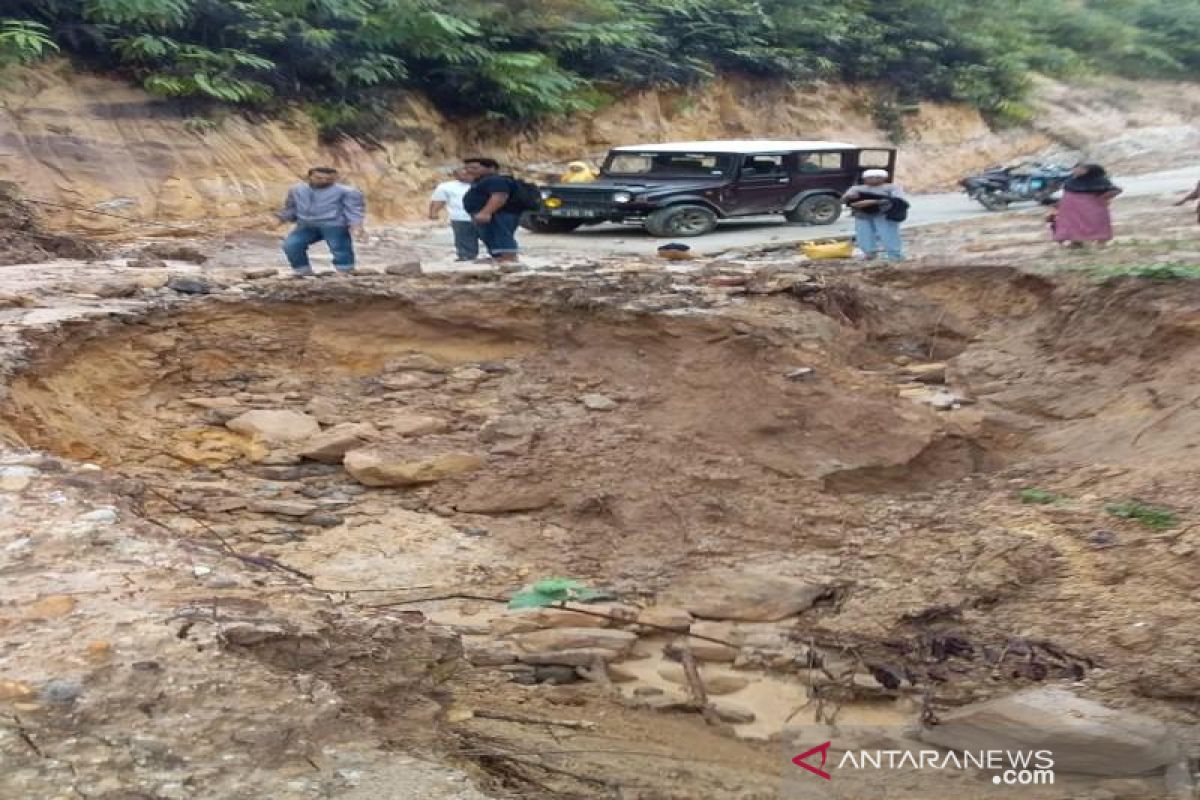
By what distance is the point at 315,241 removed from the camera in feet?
36.6

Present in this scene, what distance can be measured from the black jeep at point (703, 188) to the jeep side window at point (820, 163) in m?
0.02

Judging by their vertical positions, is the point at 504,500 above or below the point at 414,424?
below

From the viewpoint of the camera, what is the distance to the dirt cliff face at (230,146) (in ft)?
51.3

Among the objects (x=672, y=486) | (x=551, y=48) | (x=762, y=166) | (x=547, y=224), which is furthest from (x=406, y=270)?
(x=551, y=48)

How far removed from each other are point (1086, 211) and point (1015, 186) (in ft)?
31.8

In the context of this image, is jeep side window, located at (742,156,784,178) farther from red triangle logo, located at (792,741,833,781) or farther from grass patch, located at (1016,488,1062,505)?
red triangle logo, located at (792,741,833,781)

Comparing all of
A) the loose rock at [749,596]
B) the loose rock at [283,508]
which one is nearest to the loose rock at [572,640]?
the loose rock at [749,596]

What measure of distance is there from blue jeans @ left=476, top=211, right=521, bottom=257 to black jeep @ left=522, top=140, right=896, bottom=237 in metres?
5.33

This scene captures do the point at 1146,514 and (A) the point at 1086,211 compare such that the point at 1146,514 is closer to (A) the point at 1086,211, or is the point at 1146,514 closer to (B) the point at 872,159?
(A) the point at 1086,211

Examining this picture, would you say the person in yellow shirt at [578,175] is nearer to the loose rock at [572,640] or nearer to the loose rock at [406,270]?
the loose rock at [406,270]

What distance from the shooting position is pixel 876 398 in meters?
8.34

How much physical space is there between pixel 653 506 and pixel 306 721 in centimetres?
409

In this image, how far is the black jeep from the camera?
683 inches

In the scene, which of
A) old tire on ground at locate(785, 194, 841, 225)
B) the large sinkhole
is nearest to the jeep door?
old tire on ground at locate(785, 194, 841, 225)
